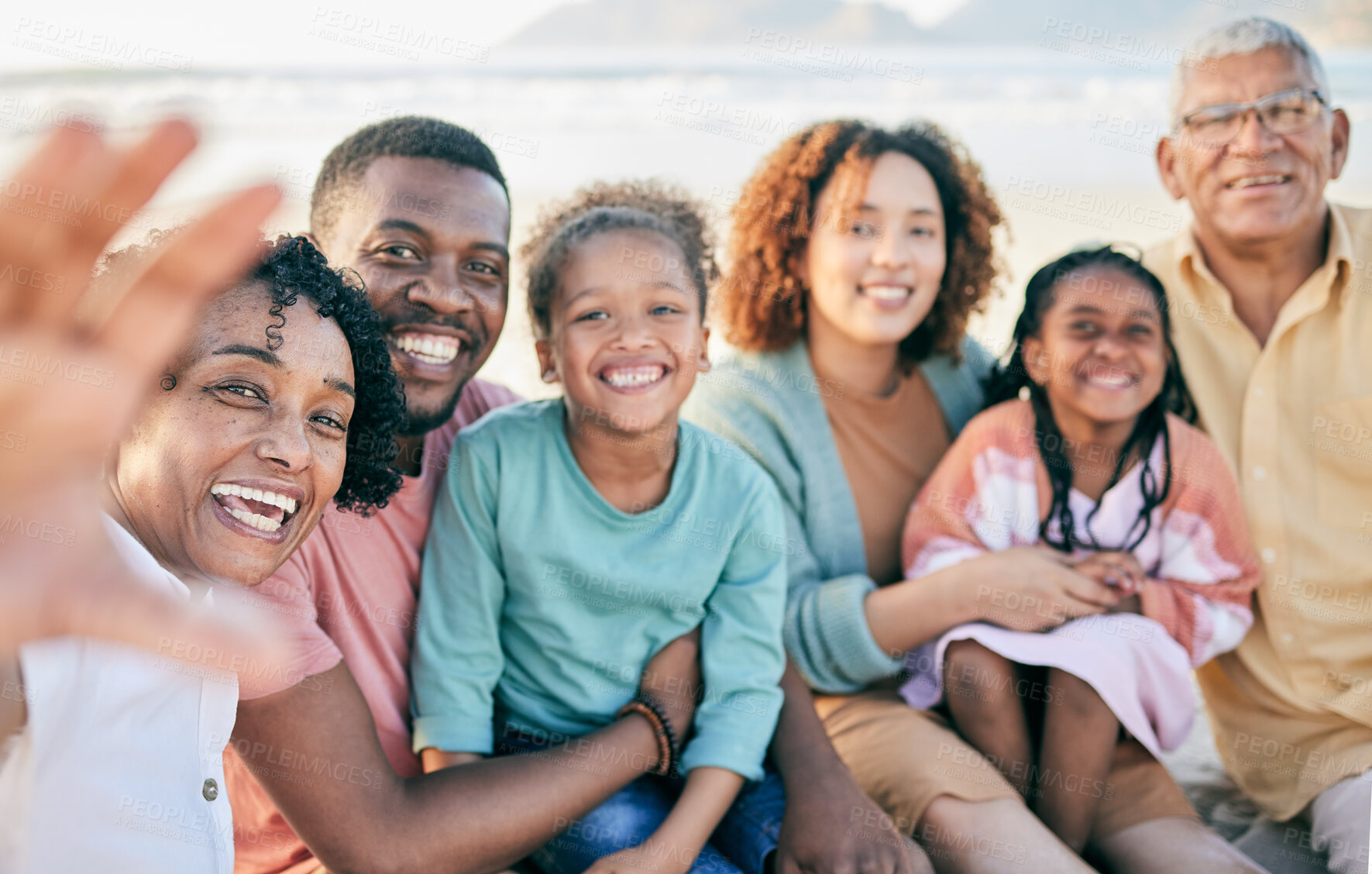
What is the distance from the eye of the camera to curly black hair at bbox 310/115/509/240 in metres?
2.33

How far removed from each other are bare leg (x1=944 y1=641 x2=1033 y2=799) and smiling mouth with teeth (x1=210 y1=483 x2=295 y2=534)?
169 centimetres

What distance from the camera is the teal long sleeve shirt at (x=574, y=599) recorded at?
2240mm

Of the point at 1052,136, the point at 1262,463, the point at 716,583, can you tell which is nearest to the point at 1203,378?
the point at 1262,463

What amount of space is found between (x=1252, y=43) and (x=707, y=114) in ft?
29.4

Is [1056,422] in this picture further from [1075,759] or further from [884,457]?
[1075,759]

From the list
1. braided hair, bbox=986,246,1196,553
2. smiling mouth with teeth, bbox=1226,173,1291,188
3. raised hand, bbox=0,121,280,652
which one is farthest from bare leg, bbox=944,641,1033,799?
raised hand, bbox=0,121,280,652

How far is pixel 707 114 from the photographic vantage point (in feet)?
37.3

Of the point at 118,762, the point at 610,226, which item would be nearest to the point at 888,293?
the point at 610,226

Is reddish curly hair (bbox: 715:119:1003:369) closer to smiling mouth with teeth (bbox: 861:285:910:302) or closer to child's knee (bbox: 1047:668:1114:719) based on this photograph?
smiling mouth with teeth (bbox: 861:285:910:302)

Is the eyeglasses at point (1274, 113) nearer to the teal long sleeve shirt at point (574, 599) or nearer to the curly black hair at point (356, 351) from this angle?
the teal long sleeve shirt at point (574, 599)

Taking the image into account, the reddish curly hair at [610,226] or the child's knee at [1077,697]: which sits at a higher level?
the reddish curly hair at [610,226]

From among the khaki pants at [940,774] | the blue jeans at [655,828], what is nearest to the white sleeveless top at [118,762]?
the blue jeans at [655,828]

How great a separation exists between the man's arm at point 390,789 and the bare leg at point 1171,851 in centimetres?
121

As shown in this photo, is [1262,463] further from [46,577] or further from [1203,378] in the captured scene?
[46,577]
